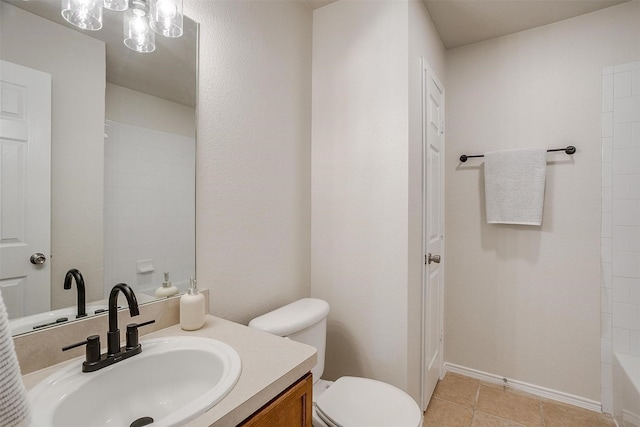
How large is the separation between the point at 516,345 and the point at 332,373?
1.32 metres

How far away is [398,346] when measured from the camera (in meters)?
1.58

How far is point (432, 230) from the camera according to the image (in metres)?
1.97

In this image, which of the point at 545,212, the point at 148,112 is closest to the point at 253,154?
the point at 148,112

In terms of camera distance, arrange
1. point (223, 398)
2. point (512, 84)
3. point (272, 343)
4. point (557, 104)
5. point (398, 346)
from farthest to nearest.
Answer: point (512, 84), point (557, 104), point (398, 346), point (272, 343), point (223, 398)

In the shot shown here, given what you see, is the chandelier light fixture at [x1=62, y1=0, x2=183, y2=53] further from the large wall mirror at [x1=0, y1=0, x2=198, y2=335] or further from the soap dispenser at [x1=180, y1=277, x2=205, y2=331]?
the soap dispenser at [x1=180, y1=277, x2=205, y2=331]

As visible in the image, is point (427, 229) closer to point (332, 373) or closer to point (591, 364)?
point (332, 373)

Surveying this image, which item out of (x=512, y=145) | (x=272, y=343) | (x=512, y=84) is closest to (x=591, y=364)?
(x=512, y=145)

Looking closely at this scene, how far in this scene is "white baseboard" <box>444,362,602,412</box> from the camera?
1903 mm

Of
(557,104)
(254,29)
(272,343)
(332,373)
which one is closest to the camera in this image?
(272,343)

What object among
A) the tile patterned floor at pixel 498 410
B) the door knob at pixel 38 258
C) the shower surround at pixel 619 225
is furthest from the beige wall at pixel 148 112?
the shower surround at pixel 619 225

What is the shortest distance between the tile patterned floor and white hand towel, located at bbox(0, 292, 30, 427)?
75.6 inches

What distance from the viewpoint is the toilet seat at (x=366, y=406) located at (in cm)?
118

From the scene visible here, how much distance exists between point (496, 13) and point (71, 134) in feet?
7.55

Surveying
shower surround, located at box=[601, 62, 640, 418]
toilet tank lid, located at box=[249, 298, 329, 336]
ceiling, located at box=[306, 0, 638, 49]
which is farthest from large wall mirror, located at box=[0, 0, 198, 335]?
shower surround, located at box=[601, 62, 640, 418]
